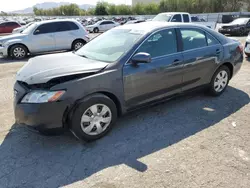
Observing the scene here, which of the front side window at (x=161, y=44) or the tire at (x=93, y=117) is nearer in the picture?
the tire at (x=93, y=117)

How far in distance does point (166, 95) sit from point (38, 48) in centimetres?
799

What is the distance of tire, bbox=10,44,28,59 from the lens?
988cm

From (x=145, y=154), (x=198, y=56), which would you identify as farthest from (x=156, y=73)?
(x=145, y=154)

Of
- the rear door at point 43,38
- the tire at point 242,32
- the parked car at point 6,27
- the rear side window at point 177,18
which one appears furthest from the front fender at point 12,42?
the tire at point 242,32

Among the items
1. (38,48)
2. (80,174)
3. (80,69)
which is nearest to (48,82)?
(80,69)

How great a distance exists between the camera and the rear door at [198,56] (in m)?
4.12

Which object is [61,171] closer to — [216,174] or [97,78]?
[97,78]

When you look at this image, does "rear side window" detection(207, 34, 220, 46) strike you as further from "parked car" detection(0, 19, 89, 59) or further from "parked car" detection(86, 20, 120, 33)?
"parked car" detection(86, 20, 120, 33)

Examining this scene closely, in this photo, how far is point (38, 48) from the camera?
10234 mm

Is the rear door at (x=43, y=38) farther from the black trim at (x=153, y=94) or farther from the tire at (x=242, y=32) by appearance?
the tire at (x=242, y=32)

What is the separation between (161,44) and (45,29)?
799 centimetres

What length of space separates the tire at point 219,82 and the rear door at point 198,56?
0.58ft

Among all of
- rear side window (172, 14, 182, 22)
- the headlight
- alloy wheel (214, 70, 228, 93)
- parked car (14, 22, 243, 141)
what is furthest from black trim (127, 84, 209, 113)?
rear side window (172, 14, 182, 22)

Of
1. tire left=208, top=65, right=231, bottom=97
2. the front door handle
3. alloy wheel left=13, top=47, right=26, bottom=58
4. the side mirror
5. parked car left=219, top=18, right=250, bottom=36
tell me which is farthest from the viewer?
parked car left=219, top=18, right=250, bottom=36
